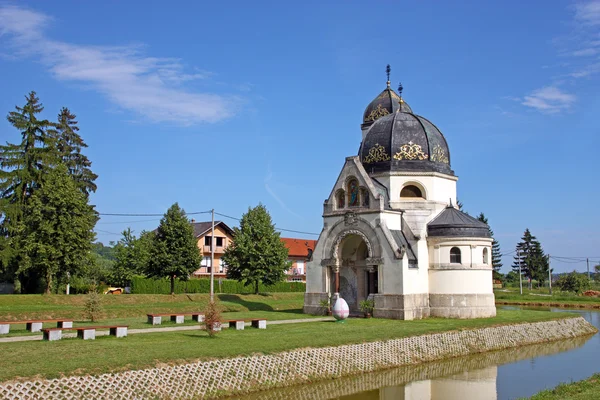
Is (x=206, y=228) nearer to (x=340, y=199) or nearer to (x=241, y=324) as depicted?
(x=340, y=199)

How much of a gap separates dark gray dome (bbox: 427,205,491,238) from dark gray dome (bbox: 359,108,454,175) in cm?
349

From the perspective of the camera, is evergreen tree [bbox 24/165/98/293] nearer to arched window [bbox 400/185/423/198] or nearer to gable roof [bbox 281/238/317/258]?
arched window [bbox 400/185/423/198]

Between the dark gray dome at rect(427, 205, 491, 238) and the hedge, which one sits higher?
the dark gray dome at rect(427, 205, 491, 238)

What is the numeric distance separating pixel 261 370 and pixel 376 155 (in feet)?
76.4

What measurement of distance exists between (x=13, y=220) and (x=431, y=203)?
3056 centimetres

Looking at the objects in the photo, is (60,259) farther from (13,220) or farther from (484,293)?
(484,293)

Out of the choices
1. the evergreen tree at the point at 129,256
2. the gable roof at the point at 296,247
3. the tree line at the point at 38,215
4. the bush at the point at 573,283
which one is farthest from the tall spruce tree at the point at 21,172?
the bush at the point at 573,283

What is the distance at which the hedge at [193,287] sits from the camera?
188 ft

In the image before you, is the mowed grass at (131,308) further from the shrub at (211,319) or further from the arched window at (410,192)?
the arched window at (410,192)

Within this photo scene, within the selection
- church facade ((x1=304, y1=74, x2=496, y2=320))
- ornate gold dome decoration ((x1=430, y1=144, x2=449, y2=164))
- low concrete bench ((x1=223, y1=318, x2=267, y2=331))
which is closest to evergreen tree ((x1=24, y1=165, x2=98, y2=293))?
church facade ((x1=304, y1=74, x2=496, y2=320))

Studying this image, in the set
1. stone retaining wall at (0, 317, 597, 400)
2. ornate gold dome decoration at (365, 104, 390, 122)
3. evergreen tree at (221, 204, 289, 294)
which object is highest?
ornate gold dome decoration at (365, 104, 390, 122)

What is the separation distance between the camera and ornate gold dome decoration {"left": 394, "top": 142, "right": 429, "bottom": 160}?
134ft

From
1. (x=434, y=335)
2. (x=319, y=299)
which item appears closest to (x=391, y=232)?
(x=319, y=299)

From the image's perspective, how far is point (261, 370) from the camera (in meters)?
21.5
